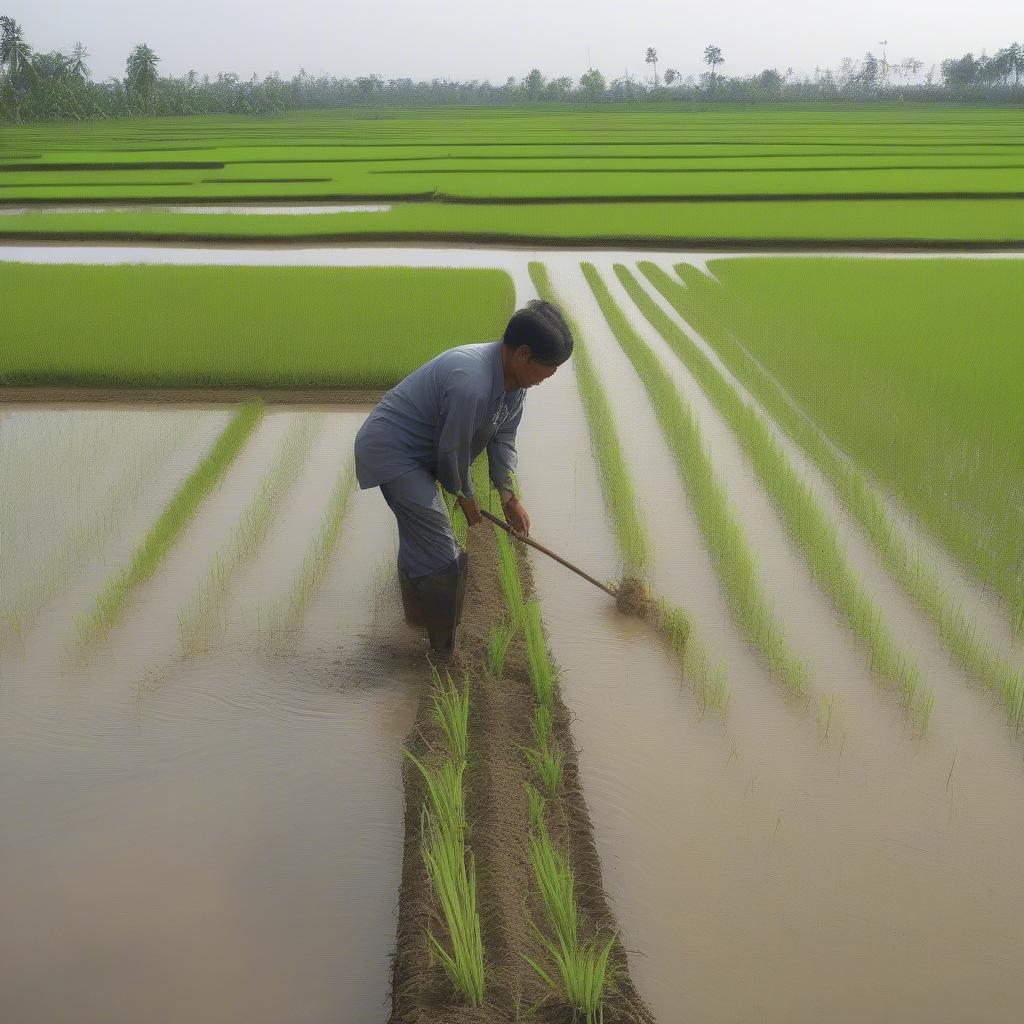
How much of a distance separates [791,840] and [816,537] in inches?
70.3

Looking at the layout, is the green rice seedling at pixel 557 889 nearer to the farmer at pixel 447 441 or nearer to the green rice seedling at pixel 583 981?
the green rice seedling at pixel 583 981

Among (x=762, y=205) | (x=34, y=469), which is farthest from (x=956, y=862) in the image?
(x=762, y=205)

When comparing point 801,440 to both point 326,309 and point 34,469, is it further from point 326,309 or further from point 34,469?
point 326,309

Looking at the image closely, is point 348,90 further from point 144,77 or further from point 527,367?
point 527,367

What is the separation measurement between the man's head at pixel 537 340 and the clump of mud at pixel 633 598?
1.03 metres

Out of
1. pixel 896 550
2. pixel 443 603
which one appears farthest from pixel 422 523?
pixel 896 550

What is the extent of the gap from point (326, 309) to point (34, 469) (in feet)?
11.0

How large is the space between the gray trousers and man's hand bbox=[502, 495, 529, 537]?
7.8 inches

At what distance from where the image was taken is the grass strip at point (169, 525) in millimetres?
3307

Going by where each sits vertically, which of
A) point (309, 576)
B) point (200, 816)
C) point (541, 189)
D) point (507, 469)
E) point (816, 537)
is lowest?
point (200, 816)

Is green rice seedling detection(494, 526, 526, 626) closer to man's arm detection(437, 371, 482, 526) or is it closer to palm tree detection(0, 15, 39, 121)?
man's arm detection(437, 371, 482, 526)

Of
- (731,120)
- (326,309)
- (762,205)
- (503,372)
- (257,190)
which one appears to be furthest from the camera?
(731,120)

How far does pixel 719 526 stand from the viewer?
4012 mm

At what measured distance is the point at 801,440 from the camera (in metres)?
5.00
